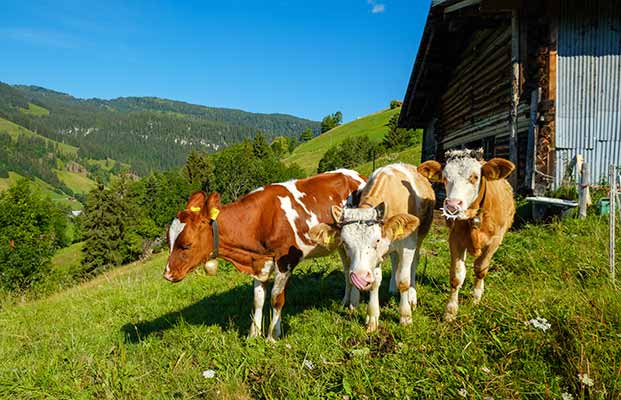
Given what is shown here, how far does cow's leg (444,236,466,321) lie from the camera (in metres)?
4.38

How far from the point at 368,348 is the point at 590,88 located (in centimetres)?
1066

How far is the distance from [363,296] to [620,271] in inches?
131

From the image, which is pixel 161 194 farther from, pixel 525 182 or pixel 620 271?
pixel 620 271

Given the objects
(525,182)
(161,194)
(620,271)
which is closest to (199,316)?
(620,271)

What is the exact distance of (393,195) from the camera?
483cm

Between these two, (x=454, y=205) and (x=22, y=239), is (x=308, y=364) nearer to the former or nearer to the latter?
(x=454, y=205)

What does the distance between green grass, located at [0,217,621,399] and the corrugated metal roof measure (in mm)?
4745

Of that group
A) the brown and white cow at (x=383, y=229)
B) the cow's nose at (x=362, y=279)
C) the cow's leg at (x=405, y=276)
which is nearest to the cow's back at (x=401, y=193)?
the brown and white cow at (x=383, y=229)

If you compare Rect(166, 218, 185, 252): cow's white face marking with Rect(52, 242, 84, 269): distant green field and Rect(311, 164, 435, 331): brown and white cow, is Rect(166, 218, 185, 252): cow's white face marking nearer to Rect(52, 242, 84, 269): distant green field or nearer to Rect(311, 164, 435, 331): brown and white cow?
Rect(311, 164, 435, 331): brown and white cow

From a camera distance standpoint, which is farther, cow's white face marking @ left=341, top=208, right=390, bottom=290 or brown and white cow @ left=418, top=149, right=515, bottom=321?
brown and white cow @ left=418, top=149, right=515, bottom=321

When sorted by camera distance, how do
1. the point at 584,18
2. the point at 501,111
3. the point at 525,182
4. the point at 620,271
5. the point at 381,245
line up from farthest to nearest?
the point at 501,111
the point at 525,182
the point at 584,18
the point at 620,271
the point at 381,245

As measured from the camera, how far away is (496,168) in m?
4.02

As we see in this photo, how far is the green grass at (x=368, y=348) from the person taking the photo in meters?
2.89

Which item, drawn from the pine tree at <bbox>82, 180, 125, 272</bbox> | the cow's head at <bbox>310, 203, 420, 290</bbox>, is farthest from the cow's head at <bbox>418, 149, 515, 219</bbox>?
the pine tree at <bbox>82, 180, 125, 272</bbox>
